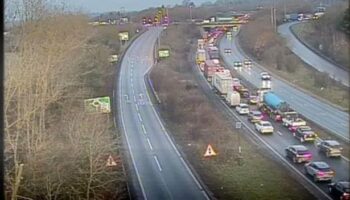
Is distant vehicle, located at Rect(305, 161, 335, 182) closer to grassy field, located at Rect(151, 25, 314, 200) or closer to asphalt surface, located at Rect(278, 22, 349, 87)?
grassy field, located at Rect(151, 25, 314, 200)

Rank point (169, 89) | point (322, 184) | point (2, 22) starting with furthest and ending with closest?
point (169, 89) → point (2, 22) → point (322, 184)

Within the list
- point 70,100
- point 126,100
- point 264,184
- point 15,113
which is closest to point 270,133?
point 264,184

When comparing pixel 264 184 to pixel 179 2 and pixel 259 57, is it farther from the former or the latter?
pixel 179 2

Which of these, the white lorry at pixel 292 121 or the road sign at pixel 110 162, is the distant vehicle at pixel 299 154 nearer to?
the white lorry at pixel 292 121

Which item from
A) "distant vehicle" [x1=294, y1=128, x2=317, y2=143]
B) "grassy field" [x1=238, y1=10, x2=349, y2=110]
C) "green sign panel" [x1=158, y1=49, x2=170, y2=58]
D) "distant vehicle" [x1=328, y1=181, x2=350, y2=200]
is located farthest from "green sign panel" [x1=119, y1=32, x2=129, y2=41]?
"distant vehicle" [x1=328, y1=181, x2=350, y2=200]

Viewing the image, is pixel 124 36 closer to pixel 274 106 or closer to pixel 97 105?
pixel 97 105

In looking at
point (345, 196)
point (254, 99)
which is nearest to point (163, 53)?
point (254, 99)

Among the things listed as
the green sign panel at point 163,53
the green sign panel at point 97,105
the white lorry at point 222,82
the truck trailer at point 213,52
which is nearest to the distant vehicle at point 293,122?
the white lorry at point 222,82
